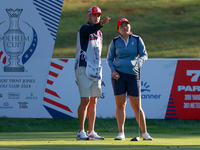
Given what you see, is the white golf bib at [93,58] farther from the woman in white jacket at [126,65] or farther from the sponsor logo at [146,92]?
the sponsor logo at [146,92]

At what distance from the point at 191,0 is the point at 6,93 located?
31530mm

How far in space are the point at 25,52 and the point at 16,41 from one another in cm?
31

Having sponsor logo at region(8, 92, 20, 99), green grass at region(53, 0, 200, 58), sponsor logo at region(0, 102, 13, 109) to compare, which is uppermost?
green grass at region(53, 0, 200, 58)

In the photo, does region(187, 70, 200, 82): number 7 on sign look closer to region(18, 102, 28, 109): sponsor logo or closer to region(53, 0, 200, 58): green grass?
region(18, 102, 28, 109): sponsor logo

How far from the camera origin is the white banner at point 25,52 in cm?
1136

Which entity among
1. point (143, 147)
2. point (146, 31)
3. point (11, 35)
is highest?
point (146, 31)

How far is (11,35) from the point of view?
37.9 feet

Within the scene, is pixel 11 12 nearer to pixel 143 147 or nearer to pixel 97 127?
pixel 97 127

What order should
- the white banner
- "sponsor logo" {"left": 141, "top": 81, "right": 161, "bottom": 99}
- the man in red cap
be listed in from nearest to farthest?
the man in red cap
"sponsor logo" {"left": 141, "top": 81, "right": 161, "bottom": 99}
the white banner

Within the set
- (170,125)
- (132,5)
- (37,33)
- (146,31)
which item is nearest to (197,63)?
(170,125)

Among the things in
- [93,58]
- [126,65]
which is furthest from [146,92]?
[93,58]

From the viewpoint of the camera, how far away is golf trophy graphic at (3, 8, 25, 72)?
1142 cm

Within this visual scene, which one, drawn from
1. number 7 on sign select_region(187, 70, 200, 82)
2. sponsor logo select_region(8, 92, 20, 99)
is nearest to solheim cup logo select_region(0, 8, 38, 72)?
sponsor logo select_region(8, 92, 20, 99)

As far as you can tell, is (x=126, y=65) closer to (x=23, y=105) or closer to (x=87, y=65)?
(x=87, y=65)
